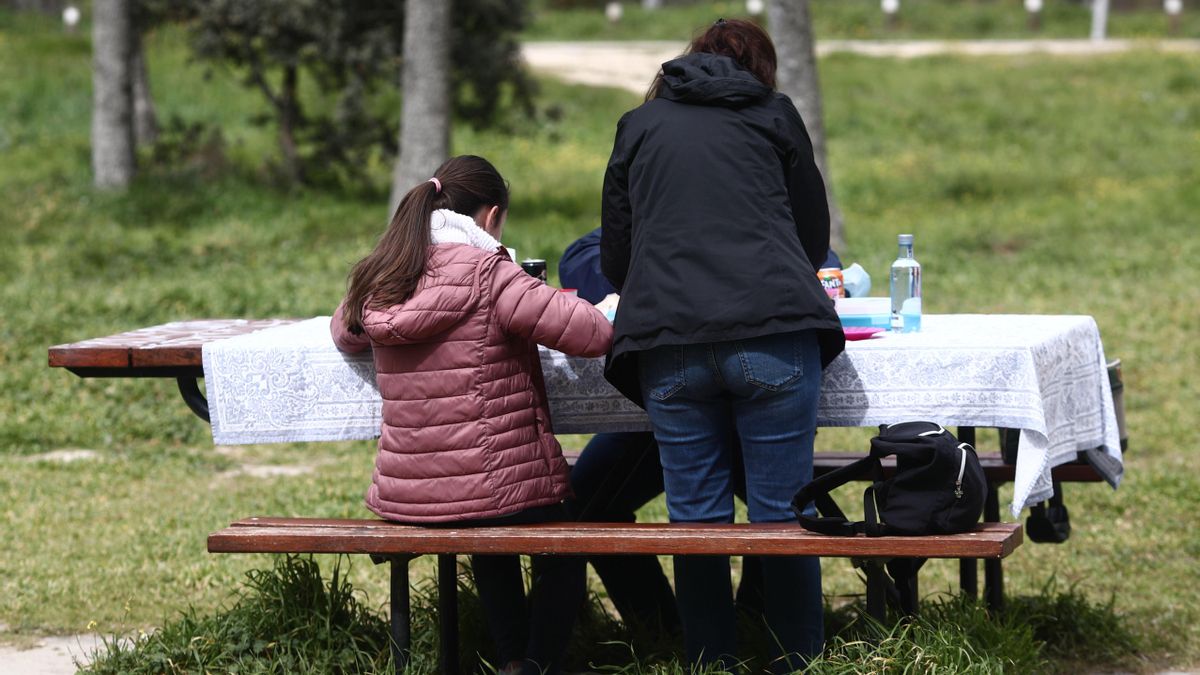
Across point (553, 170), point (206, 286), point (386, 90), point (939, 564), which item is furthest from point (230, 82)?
point (939, 564)

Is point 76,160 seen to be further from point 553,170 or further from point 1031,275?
point 1031,275

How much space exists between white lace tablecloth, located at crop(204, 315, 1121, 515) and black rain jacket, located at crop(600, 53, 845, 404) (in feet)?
1.18

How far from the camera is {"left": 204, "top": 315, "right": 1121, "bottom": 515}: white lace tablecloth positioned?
4.06 m

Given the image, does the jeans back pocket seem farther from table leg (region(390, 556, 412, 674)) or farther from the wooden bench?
table leg (region(390, 556, 412, 674))

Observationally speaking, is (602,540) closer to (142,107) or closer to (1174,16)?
A: (142,107)

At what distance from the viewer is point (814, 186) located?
3836mm

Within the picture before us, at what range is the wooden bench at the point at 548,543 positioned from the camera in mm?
3723

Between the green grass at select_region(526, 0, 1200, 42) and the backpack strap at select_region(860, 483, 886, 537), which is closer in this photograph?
the backpack strap at select_region(860, 483, 886, 537)

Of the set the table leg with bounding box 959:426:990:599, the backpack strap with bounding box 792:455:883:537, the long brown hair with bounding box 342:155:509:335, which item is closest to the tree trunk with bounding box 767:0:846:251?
the table leg with bounding box 959:426:990:599

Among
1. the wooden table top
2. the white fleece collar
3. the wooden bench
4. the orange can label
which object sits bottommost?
the wooden bench

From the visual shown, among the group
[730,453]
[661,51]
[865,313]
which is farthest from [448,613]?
[661,51]

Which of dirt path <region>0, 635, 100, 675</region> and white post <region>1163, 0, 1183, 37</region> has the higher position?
white post <region>1163, 0, 1183, 37</region>

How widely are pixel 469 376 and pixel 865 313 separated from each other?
117 centimetres

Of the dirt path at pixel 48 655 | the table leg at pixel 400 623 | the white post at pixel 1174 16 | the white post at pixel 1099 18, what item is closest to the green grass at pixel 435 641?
the table leg at pixel 400 623
